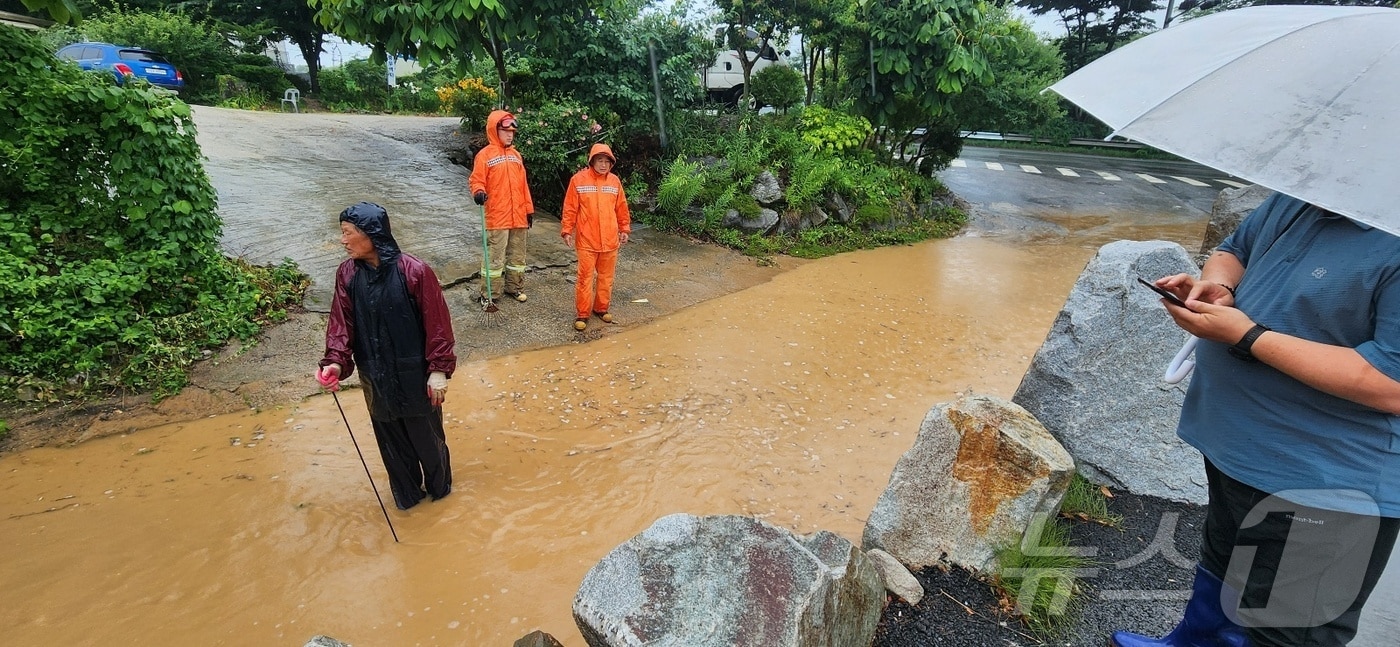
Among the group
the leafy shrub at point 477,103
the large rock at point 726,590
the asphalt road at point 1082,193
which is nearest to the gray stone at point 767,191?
the asphalt road at point 1082,193

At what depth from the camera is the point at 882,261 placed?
9383 mm

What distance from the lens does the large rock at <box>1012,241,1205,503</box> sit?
348cm

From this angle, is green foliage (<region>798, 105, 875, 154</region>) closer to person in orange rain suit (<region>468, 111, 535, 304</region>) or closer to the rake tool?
person in orange rain suit (<region>468, 111, 535, 304</region>)

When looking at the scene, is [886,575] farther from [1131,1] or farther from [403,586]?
[1131,1]

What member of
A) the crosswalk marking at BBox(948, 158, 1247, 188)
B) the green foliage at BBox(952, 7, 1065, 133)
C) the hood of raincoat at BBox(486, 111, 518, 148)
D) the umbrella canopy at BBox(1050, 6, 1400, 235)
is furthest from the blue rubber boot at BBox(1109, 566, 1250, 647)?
the crosswalk marking at BBox(948, 158, 1247, 188)

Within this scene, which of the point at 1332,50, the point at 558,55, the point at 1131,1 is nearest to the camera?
the point at 1332,50

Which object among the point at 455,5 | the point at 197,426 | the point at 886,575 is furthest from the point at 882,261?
the point at 197,426

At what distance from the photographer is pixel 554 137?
888cm

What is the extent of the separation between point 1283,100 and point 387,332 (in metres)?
3.44

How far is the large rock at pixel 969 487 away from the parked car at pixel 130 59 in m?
17.7

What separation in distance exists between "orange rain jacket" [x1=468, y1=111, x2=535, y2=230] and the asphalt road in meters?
8.66

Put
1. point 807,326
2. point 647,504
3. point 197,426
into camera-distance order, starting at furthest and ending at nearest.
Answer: point 807,326, point 197,426, point 647,504

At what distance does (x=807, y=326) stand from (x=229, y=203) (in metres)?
6.25

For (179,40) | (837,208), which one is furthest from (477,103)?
(179,40)
